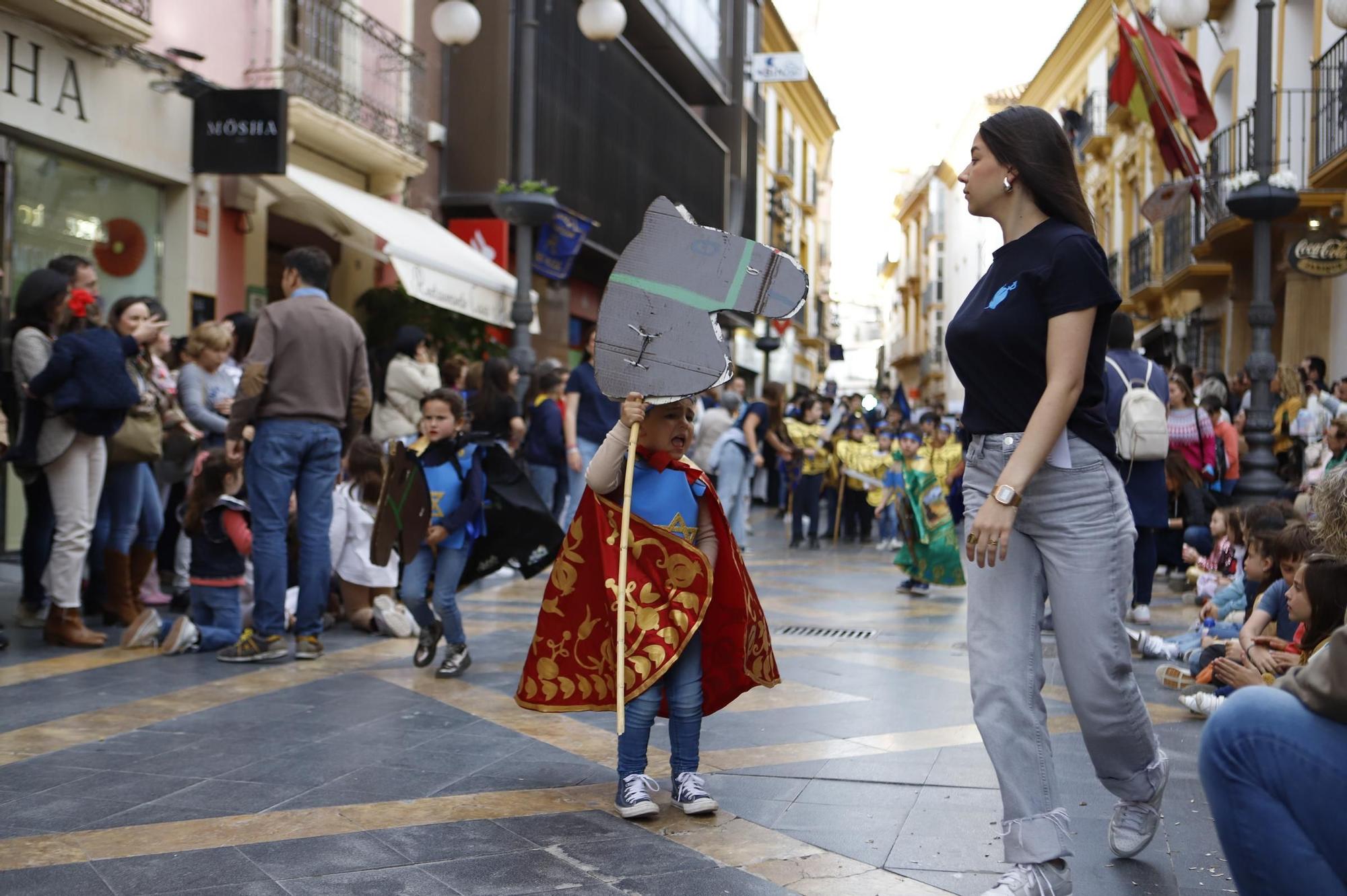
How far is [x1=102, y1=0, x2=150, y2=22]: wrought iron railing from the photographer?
1103cm

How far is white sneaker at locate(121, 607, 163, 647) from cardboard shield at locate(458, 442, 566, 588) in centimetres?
168

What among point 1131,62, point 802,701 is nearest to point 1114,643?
point 802,701

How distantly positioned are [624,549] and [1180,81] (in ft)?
53.1

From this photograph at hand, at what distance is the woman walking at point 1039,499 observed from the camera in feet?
11.0

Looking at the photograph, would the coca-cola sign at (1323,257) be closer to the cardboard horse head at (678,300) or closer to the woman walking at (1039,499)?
the cardboard horse head at (678,300)

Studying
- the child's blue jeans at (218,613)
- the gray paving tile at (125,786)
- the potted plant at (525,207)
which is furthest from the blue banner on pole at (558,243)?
the gray paving tile at (125,786)

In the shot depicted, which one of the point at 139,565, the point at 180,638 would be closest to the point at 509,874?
the point at 180,638

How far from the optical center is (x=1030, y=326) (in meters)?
3.44

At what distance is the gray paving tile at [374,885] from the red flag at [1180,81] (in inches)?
645

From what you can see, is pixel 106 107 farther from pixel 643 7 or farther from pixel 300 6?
pixel 643 7

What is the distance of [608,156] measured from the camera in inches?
945

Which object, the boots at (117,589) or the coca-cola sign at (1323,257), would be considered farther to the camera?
the coca-cola sign at (1323,257)

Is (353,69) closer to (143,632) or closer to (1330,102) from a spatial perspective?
(143,632)

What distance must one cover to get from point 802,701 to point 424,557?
193 cm
